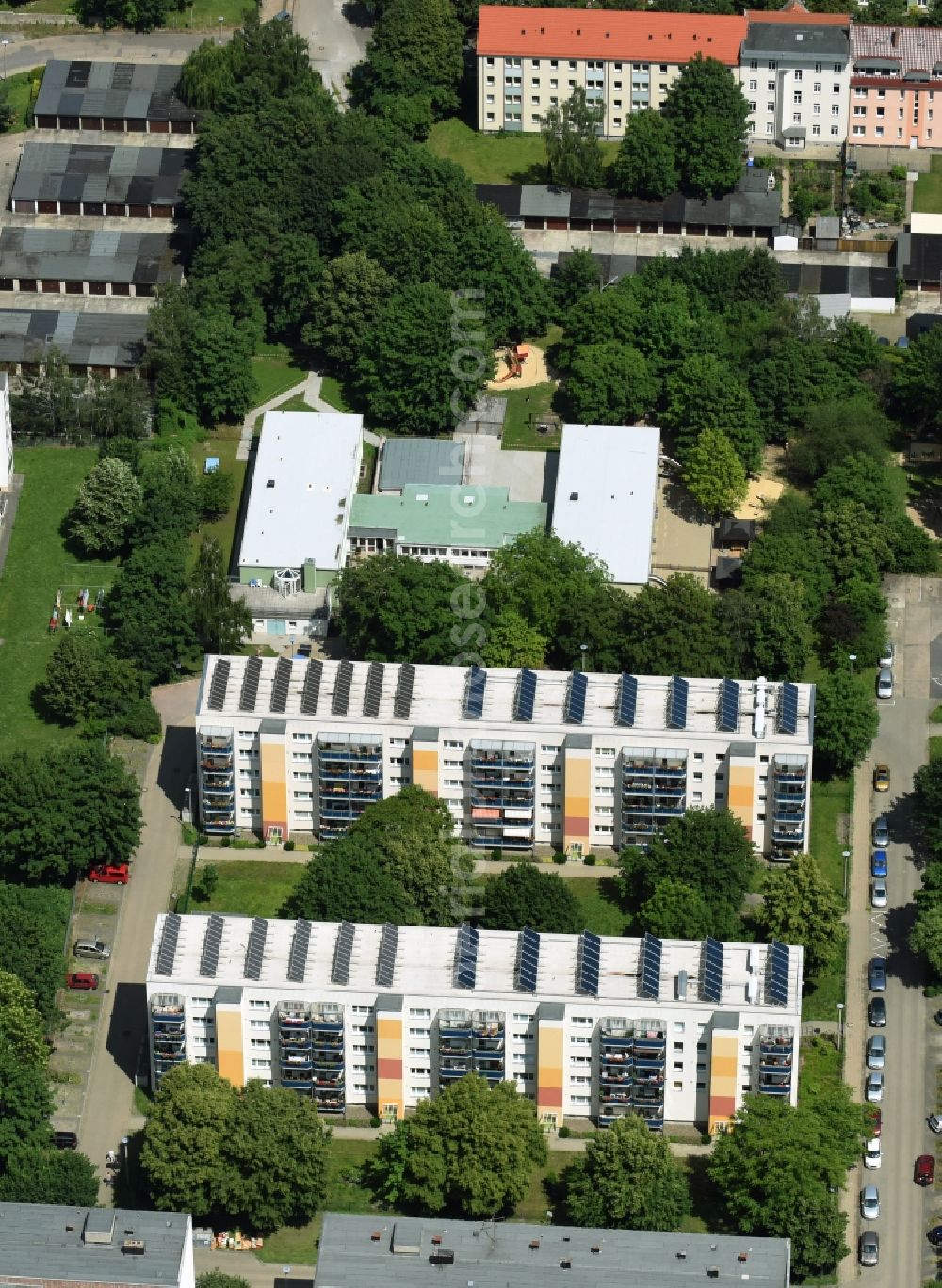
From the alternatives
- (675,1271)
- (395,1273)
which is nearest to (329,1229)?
(395,1273)

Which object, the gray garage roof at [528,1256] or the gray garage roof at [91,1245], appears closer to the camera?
the gray garage roof at [528,1256]

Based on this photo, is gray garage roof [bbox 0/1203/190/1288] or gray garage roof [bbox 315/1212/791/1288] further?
gray garage roof [bbox 0/1203/190/1288]

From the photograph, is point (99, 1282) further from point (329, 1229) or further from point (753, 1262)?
point (753, 1262)

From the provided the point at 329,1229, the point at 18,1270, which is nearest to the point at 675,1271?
the point at 329,1229
